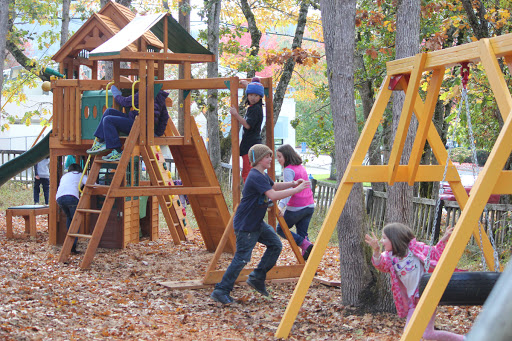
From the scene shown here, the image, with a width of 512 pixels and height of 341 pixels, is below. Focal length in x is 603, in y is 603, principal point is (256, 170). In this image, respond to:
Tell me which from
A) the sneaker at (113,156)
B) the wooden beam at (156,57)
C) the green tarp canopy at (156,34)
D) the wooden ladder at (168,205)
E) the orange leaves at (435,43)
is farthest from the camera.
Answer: the orange leaves at (435,43)

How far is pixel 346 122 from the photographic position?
18.3ft

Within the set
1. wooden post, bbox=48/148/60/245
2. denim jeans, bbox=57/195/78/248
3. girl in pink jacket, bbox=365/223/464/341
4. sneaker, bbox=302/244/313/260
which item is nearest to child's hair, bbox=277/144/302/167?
sneaker, bbox=302/244/313/260

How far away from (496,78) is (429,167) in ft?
4.59

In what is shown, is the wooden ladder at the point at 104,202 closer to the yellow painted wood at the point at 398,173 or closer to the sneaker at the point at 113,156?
the sneaker at the point at 113,156

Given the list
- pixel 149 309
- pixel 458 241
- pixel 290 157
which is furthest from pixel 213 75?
pixel 458 241

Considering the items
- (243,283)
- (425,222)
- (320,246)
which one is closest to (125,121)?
(243,283)

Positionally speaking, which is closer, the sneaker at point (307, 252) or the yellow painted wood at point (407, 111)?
the yellow painted wood at point (407, 111)

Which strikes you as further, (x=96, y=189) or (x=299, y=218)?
(x=96, y=189)

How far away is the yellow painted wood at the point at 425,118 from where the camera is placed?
14.9 ft

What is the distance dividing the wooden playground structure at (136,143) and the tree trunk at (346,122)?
45.9 inches

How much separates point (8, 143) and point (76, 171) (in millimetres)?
27692

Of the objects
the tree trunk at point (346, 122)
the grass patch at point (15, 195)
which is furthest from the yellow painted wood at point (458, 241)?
the grass patch at point (15, 195)

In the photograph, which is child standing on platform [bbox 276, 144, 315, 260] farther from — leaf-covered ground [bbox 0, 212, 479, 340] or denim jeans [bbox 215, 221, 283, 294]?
denim jeans [bbox 215, 221, 283, 294]

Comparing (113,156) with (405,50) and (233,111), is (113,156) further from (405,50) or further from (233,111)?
(405,50)
